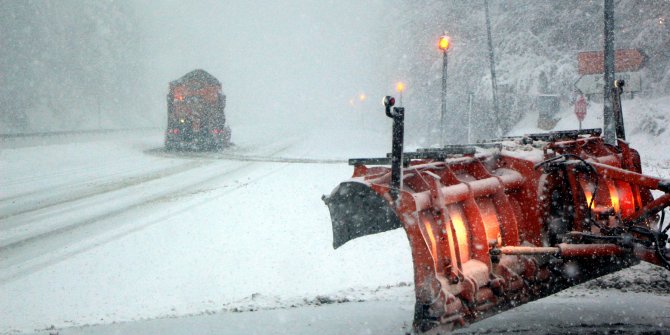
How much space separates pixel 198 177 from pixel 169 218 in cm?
648

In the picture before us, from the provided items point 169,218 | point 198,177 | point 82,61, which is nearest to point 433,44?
point 198,177

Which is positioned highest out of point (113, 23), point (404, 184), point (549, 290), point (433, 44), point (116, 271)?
point (113, 23)

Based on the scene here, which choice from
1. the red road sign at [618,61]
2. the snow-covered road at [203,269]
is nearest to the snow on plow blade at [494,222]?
the snow-covered road at [203,269]

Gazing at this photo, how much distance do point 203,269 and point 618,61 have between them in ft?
38.2

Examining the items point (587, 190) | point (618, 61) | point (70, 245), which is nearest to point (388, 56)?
point (618, 61)

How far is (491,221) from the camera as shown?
3957mm

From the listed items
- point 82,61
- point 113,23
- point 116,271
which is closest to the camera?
point 116,271

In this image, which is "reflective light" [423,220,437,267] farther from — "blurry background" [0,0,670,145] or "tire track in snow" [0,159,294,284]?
"blurry background" [0,0,670,145]

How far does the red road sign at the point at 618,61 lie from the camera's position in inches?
506

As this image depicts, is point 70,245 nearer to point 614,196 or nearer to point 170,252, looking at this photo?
point 170,252

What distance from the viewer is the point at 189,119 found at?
1042 inches

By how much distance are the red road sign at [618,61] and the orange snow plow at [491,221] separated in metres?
9.81

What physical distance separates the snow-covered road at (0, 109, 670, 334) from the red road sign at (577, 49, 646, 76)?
8.14 meters

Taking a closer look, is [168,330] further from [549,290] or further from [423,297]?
[549,290]
